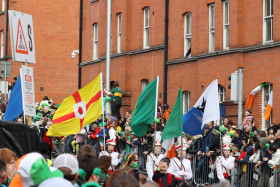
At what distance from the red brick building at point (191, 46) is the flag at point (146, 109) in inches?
326

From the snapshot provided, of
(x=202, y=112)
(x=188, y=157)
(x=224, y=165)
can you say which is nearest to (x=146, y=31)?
(x=188, y=157)

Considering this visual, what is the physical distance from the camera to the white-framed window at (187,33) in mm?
32906

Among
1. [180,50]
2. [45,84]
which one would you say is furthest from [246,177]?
[45,84]

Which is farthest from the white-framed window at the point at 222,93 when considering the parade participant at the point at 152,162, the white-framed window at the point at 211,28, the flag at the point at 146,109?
the parade participant at the point at 152,162

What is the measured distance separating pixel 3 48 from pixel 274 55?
115 ft

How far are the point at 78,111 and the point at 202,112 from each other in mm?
3254

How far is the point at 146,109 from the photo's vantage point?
1864cm

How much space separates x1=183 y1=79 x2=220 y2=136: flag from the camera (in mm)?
18219

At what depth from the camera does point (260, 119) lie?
26.8m

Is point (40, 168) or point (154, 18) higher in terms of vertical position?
point (154, 18)

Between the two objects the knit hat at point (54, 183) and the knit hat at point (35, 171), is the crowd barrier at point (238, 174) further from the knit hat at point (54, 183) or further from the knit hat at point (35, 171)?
the knit hat at point (54, 183)

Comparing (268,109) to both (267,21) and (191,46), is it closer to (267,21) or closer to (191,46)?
(267,21)

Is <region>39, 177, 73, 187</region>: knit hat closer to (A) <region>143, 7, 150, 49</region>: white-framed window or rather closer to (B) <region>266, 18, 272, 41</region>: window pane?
(B) <region>266, 18, 272, 41</region>: window pane

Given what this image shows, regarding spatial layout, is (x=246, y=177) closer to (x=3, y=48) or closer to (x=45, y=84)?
(x=45, y=84)
